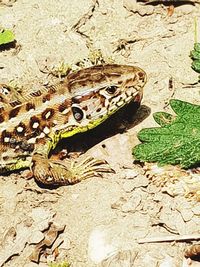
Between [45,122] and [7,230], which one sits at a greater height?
[45,122]

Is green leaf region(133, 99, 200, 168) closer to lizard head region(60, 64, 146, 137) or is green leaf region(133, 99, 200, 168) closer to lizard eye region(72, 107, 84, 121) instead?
lizard head region(60, 64, 146, 137)

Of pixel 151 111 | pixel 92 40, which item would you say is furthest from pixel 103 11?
pixel 151 111

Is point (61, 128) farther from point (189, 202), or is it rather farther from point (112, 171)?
point (189, 202)

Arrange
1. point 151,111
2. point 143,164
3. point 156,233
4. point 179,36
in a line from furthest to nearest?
point 179,36 → point 151,111 → point 143,164 → point 156,233

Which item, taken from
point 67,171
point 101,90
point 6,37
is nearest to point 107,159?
point 67,171

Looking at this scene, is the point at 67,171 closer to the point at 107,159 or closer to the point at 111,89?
the point at 107,159

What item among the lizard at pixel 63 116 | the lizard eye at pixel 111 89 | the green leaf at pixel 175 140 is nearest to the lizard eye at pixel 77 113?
the lizard at pixel 63 116

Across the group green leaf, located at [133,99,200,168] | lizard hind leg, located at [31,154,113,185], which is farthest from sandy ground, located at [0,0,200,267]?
green leaf, located at [133,99,200,168]
